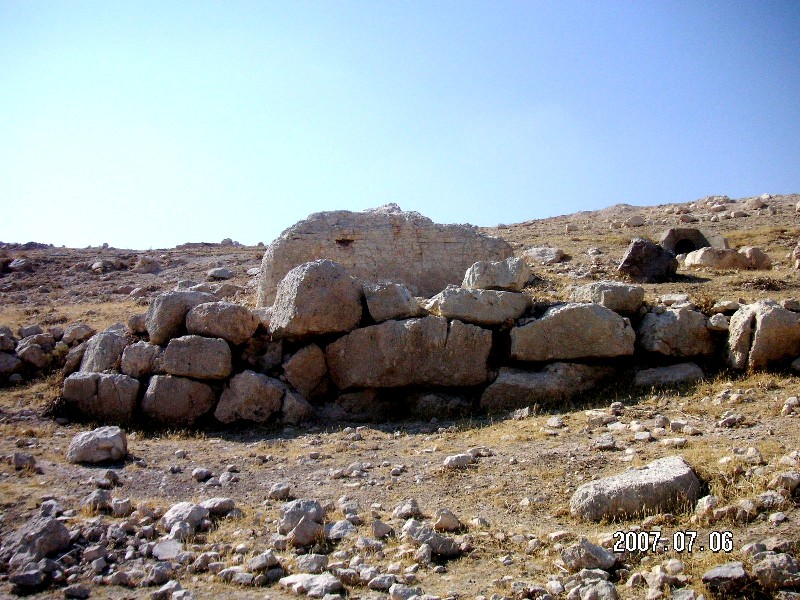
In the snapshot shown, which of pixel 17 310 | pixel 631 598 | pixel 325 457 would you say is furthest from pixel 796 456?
pixel 17 310

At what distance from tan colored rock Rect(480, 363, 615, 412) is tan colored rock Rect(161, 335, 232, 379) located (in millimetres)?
2977

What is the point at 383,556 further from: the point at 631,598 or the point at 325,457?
the point at 325,457

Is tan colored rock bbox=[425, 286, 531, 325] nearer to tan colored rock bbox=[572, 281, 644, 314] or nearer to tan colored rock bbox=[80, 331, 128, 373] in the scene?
tan colored rock bbox=[572, 281, 644, 314]

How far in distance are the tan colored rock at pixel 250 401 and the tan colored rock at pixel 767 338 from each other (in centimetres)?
499

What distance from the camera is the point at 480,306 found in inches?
337

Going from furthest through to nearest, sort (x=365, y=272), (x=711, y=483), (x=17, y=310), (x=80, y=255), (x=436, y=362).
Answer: (x=80, y=255), (x=17, y=310), (x=365, y=272), (x=436, y=362), (x=711, y=483)

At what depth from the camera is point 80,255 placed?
69.3 feet

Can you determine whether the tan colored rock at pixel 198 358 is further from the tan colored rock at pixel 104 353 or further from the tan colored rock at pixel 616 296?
the tan colored rock at pixel 616 296

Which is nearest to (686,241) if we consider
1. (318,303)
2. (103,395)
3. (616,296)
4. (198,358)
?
(616,296)

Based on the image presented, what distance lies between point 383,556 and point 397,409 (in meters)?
4.25

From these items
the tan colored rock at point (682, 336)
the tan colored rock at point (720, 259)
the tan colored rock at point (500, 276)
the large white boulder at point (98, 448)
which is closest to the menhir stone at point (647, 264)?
the tan colored rock at point (720, 259)

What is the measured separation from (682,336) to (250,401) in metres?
4.84

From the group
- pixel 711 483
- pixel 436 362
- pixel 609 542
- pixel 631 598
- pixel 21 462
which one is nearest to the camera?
pixel 631 598

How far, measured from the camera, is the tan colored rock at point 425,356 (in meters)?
8.38
